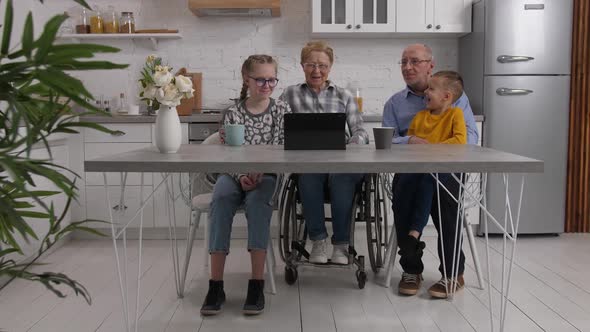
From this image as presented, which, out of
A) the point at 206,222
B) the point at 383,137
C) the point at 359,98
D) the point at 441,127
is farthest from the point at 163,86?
A: the point at 359,98

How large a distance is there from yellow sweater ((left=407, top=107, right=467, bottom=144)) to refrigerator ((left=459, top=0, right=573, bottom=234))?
4.43 feet

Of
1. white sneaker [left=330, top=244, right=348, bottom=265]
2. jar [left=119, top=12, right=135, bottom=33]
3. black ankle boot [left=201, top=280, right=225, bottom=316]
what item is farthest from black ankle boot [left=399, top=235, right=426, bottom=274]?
jar [left=119, top=12, right=135, bottom=33]

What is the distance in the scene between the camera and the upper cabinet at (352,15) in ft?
14.5

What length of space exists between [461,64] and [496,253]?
157 cm

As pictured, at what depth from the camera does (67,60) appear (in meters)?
1.14

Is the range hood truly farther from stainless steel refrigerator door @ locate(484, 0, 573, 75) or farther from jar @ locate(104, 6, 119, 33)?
stainless steel refrigerator door @ locate(484, 0, 573, 75)

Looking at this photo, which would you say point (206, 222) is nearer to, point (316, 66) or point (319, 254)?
point (319, 254)

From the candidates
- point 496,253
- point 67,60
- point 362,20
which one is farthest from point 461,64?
point 67,60

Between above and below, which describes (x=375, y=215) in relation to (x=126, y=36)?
below

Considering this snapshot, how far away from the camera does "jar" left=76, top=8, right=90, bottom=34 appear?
4.60 m

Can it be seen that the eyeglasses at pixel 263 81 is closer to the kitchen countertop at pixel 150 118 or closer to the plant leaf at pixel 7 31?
the kitchen countertop at pixel 150 118

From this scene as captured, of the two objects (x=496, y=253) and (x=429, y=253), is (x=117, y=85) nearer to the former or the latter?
(x=429, y=253)

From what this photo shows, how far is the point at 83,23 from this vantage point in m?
4.62

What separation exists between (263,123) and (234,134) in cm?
29
